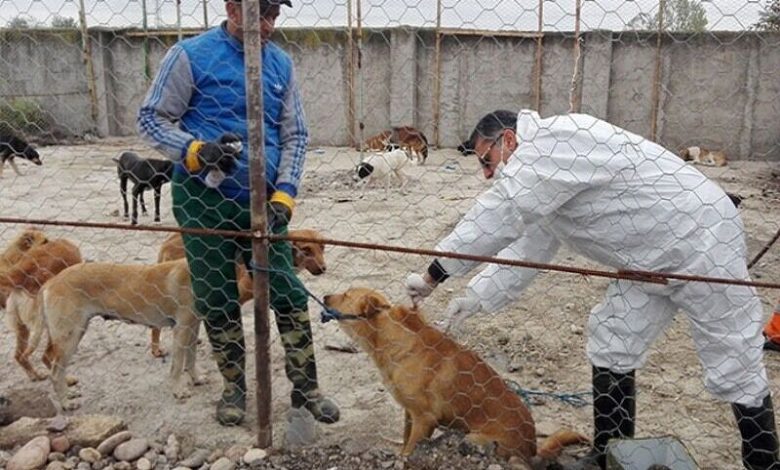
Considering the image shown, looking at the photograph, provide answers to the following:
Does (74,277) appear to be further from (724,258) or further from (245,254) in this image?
(724,258)

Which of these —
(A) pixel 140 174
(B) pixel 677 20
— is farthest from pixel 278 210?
(B) pixel 677 20

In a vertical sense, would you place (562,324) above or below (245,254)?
below

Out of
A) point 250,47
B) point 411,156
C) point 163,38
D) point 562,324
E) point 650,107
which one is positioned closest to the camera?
point 250,47

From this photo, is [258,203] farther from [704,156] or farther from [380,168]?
[704,156]

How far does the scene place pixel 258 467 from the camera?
3.06m

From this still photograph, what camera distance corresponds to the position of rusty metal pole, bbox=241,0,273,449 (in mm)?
2793

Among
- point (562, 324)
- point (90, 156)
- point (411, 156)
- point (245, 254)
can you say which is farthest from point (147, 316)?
point (90, 156)

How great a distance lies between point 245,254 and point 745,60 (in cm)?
1371

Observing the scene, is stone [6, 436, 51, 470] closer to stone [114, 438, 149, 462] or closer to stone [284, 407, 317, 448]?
stone [114, 438, 149, 462]

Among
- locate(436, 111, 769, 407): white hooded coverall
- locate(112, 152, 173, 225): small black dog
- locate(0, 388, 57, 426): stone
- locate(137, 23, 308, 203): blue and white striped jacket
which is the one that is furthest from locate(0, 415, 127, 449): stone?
locate(112, 152, 173, 225): small black dog

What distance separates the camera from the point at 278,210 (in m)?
3.19

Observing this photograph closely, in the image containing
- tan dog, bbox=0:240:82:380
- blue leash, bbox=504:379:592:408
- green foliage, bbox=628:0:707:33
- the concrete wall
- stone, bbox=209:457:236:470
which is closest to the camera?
stone, bbox=209:457:236:470

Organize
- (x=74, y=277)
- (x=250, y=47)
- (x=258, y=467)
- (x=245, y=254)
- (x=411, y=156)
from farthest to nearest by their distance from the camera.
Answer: (x=411, y=156)
(x=74, y=277)
(x=245, y=254)
(x=258, y=467)
(x=250, y=47)

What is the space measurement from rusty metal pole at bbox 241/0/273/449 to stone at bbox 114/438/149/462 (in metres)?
0.52
